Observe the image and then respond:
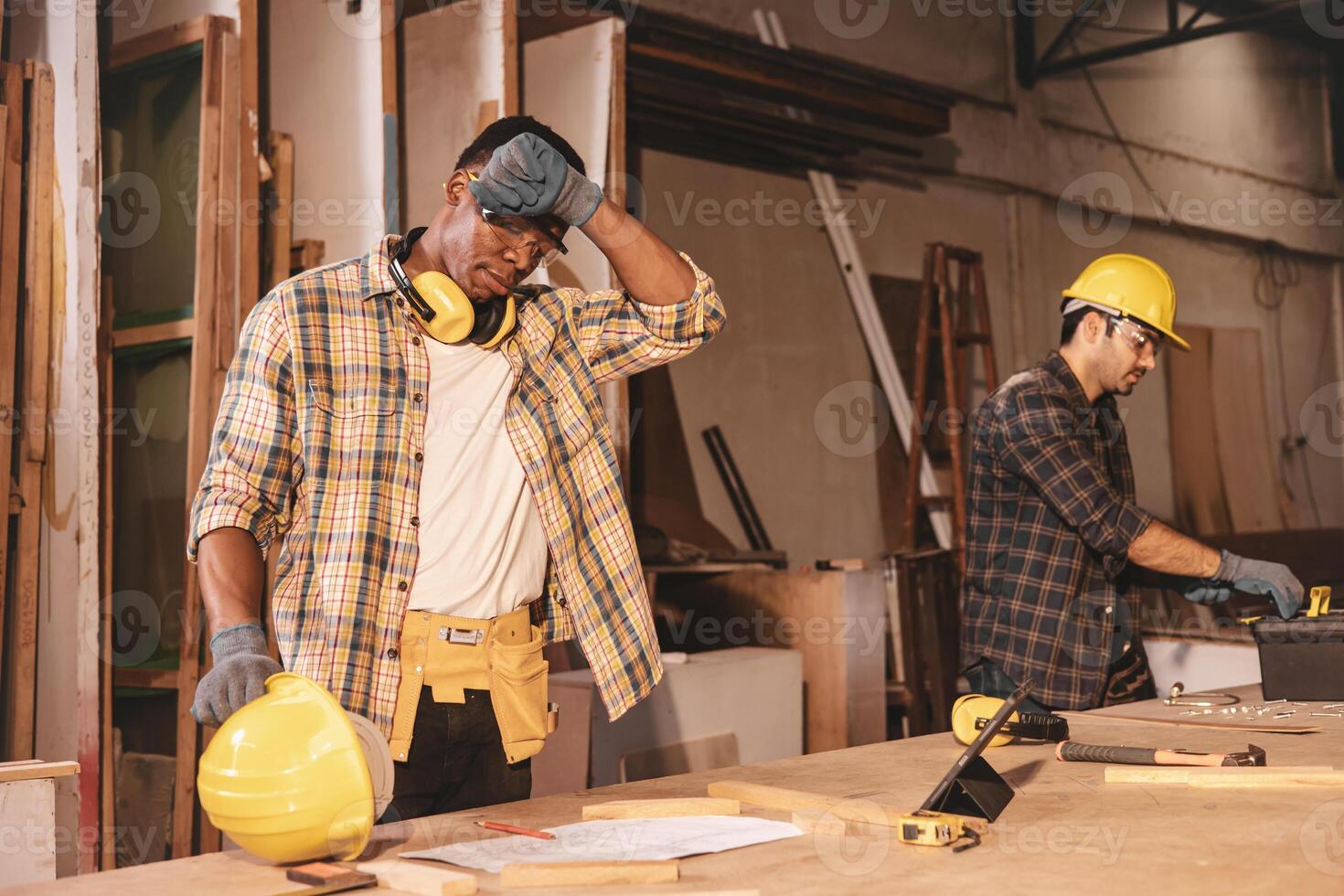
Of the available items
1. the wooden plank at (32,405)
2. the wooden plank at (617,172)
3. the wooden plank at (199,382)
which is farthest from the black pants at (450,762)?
the wooden plank at (617,172)

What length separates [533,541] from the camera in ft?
7.00

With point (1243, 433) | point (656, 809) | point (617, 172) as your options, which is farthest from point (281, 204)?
point (1243, 433)

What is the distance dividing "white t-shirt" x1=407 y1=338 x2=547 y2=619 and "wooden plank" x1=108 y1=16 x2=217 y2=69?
1830mm

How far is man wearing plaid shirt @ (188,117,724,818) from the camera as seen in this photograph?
1.93 metres

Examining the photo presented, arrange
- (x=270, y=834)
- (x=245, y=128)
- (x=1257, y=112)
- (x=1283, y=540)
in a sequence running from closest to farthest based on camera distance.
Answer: (x=270, y=834)
(x=245, y=128)
(x=1283, y=540)
(x=1257, y=112)

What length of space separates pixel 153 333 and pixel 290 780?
252 cm

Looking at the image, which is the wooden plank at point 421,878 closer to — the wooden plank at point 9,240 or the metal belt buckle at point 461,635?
the metal belt buckle at point 461,635

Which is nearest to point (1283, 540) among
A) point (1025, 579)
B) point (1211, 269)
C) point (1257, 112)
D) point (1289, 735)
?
point (1211, 269)

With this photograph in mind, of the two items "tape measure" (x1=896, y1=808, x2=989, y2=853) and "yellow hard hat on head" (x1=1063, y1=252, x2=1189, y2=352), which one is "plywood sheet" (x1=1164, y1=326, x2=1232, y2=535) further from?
"tape measure" (x1=896, y1=808, x2=989, y2=853)

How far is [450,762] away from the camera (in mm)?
2033

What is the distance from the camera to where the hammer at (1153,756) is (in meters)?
1.91

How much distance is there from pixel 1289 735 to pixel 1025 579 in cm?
94

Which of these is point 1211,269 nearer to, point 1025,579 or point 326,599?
point 1025,579

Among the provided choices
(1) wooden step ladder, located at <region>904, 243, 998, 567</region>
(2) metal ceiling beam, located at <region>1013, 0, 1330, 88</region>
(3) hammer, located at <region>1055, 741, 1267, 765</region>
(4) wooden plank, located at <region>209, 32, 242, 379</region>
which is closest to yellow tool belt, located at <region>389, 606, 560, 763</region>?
(3) hammer, located at <region>1055, 741, 1267, 765</region>
